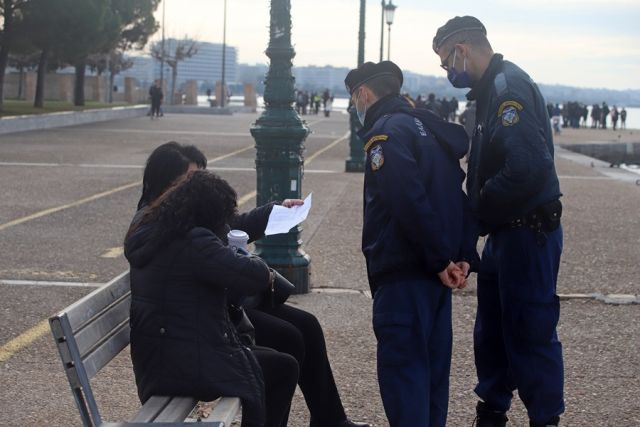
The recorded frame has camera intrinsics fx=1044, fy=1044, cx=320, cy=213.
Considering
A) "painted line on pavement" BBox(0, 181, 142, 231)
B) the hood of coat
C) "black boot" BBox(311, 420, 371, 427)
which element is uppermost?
the hood of coat

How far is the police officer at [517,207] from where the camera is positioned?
4438 millimetres

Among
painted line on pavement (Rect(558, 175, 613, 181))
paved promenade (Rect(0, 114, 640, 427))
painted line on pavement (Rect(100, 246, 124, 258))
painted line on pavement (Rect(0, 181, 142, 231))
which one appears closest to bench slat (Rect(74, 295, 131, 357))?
paved promenade (Rect(0, 114, 640, 427))

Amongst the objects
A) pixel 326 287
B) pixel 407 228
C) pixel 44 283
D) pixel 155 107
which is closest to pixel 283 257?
pixel 326 287

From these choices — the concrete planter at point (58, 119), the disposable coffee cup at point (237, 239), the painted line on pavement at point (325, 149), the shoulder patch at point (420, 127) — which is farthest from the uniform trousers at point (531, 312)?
the concrete planter at point (58, 119)

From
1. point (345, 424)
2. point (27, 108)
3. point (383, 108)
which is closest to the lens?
point (383, 108)

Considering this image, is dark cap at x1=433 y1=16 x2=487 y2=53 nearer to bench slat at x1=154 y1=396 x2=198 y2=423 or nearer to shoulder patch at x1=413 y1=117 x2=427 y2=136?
shoulder patch at x1=413 y1=117 x2=427 y2=136

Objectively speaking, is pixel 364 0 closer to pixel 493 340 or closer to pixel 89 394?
pixel 493 340

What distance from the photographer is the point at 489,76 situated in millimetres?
4594

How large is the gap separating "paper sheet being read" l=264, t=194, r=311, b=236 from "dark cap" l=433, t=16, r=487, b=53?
105cm

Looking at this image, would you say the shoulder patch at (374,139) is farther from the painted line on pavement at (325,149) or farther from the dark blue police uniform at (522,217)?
the painted line on pavement at (325,149)

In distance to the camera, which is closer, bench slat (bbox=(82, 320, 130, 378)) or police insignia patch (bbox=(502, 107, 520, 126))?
bench slat (bbox=(82, 320, 130, 378))

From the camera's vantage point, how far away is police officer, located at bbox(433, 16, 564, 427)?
14.6 feet

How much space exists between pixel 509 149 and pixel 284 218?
1153mm

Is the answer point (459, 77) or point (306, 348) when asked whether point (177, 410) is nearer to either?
point (306, 348)
